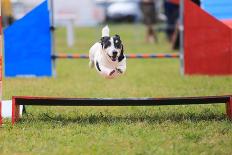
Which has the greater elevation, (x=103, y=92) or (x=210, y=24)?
(x=210, y=24)

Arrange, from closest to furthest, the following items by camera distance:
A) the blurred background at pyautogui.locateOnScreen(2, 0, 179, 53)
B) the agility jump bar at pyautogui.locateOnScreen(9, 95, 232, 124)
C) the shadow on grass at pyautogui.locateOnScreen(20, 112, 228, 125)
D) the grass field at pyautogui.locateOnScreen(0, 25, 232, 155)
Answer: the grass field at pyautogui.locateOnScreen(0, 25, 232, 155)
the agility jump bar at pyautogui.locateOnScreen(9, 95, 232, 124)
the shadow on grass at pyautogui.locateOnScreen(20, 112, 228, 125)
the blurred background at pyautogui.locateOnScreen(2, 0, 179, 53)

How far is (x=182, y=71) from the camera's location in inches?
448

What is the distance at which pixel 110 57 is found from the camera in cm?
601

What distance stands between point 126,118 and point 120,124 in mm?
409

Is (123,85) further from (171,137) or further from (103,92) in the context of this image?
(171,137)

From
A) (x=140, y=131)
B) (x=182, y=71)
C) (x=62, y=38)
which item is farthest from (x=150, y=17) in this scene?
(x=140, y=131)

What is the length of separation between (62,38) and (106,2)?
8.91 ft

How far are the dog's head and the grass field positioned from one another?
71 centimetres

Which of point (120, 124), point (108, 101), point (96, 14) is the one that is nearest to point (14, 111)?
point (108, 101)

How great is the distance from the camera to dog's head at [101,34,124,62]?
5.88 metres

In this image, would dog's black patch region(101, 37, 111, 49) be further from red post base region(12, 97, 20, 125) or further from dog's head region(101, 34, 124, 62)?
red post base region(12, 97, 20, 125)

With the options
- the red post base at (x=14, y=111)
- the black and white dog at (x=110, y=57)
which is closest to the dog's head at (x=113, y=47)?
the black and white dog at (x=110, y=57)

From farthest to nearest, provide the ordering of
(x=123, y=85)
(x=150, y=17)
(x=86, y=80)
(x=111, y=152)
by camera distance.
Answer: (x=150, y=17) → (x=86, y=80) → (x=123, y=85) → (x=111, y=152)

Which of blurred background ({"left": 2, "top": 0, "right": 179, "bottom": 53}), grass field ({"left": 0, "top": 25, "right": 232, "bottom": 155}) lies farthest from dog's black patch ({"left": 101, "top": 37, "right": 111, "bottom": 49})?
blurred background ({"left": 2, "top": 0, "right": 179, "bottom": 53})
